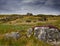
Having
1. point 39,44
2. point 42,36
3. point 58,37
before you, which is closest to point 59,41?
point 58,37

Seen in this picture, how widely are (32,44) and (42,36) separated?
409cm

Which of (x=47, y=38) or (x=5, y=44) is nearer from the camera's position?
(x=5, y=44)

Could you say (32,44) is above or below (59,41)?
above

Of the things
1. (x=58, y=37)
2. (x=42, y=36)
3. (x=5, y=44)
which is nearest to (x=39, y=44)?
(x=5, y=44)

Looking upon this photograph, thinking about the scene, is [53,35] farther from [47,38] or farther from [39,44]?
[39,44]

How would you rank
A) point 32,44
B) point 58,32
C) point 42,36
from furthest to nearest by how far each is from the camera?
point 58,32 → point 42,36 → point 32,44

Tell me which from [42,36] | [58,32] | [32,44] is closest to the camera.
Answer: [32,44]

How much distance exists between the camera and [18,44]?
1413 centimetres

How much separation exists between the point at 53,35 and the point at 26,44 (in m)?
4.85

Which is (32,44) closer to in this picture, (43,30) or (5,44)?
(5,44)

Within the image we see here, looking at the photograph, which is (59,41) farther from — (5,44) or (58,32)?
(5,44)

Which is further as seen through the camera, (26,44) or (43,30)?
(43,30)

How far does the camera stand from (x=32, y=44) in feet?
45.5

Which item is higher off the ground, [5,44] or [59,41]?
[5,44]
